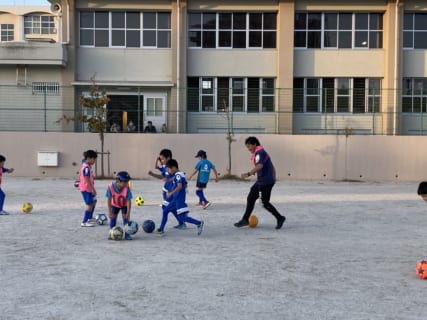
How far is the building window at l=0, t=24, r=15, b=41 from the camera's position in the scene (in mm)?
51000

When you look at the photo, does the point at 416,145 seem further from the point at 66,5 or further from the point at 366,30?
the point at 66,5

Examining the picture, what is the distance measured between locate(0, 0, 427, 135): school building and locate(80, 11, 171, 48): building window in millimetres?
53

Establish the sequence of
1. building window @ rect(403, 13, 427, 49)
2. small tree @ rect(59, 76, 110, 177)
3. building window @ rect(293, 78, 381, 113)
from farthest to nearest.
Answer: building window @ rect(403, 13, 427, 49), building window @ rect(293, 78, 381, 113), small tree @ rect(59, 76, 110, 177)

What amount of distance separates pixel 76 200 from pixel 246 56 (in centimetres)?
1666

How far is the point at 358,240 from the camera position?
963 cm

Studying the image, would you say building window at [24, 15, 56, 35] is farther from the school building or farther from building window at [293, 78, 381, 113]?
building window at [293, 78, 381, 113]

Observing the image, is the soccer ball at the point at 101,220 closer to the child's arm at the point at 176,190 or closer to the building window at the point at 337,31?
the child's arm at the point at 176,190

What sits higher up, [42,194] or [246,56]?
[246,56]

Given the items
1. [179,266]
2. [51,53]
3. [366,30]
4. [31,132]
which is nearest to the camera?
[179,266]

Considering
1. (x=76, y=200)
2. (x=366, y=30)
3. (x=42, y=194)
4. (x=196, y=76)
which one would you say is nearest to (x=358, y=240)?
(x=76, y=200)

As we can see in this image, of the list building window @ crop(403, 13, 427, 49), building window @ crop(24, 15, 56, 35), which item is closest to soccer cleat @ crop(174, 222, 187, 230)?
building window @ crop(403, 13, 427, 49)

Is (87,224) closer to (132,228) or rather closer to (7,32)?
(132,228)

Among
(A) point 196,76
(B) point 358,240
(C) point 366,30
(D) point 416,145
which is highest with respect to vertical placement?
(C) point 366,30

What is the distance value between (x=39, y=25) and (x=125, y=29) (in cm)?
2647
